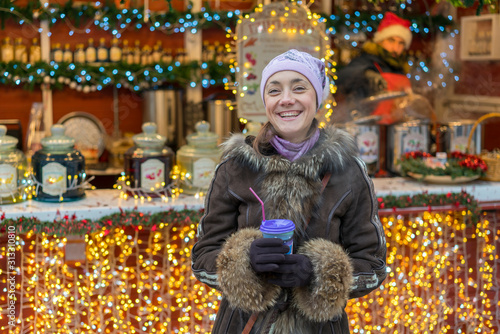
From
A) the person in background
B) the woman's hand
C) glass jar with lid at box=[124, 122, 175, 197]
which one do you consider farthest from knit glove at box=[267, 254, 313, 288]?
the person in background

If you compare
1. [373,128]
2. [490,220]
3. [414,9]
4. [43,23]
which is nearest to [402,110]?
[373,128]

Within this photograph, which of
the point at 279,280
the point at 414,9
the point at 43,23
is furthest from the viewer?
the point at 414,9

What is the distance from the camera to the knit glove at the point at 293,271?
1.60m

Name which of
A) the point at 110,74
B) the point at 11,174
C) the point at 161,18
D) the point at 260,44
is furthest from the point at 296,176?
the point at 161,18

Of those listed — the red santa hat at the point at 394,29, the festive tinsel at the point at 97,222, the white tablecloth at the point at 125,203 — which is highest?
the red santa hat at the point at 394,29

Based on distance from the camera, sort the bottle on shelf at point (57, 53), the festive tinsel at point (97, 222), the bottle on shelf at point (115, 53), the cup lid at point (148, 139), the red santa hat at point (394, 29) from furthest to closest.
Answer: the bottle on shelf at point (115, 53) → the bottle on shelf at point (57, 53) → the red santa hat at point (394, 29) → the cup lid at point (148, 139) → the festive tinsel at point (97, 222)

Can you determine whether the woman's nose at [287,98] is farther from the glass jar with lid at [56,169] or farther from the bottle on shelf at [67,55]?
the bottle on shelf at [67,55]

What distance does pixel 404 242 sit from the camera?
3.22m

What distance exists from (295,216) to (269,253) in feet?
0.61

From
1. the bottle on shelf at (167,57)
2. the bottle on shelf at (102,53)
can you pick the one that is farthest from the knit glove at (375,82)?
the bottle on shelf at (102,53)

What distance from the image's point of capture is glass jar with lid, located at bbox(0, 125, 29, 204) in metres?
2.84

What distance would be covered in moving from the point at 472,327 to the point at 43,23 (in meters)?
4.23

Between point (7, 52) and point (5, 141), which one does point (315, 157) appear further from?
point (7, 52)

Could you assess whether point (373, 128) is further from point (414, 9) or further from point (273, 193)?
point (414, 9)
